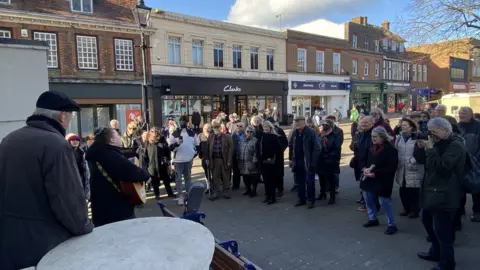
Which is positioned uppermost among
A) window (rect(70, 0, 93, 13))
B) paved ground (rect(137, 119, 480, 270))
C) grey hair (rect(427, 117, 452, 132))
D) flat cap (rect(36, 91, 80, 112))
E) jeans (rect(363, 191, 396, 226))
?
window (rect(70, 0, 93, 13))

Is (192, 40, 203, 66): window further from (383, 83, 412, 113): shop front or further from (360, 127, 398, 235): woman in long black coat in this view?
(383, 83, 412, 113): shop front

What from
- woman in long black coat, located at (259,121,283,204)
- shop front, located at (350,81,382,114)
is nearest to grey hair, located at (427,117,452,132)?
woman in long black coat, located at (259,121,283,204)

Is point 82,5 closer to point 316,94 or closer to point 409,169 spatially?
point 409,169

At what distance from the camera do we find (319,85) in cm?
3066

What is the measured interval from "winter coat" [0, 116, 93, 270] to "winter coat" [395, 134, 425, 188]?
518 cm

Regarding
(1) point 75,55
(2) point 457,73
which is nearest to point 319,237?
(1) point 75,55

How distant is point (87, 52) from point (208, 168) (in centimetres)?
1404

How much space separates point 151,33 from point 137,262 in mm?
20057

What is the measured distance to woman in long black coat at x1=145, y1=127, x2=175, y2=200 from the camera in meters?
7.46

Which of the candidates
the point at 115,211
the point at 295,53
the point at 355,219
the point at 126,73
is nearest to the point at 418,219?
the point at 355,219

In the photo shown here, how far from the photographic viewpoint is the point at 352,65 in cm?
3400

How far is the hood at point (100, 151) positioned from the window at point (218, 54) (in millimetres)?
20990

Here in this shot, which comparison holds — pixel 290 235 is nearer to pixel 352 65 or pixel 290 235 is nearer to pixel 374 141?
pixel 374 141

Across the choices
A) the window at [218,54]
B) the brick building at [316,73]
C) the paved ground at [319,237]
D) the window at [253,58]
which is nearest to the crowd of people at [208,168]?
the paved ground at [319,237]
